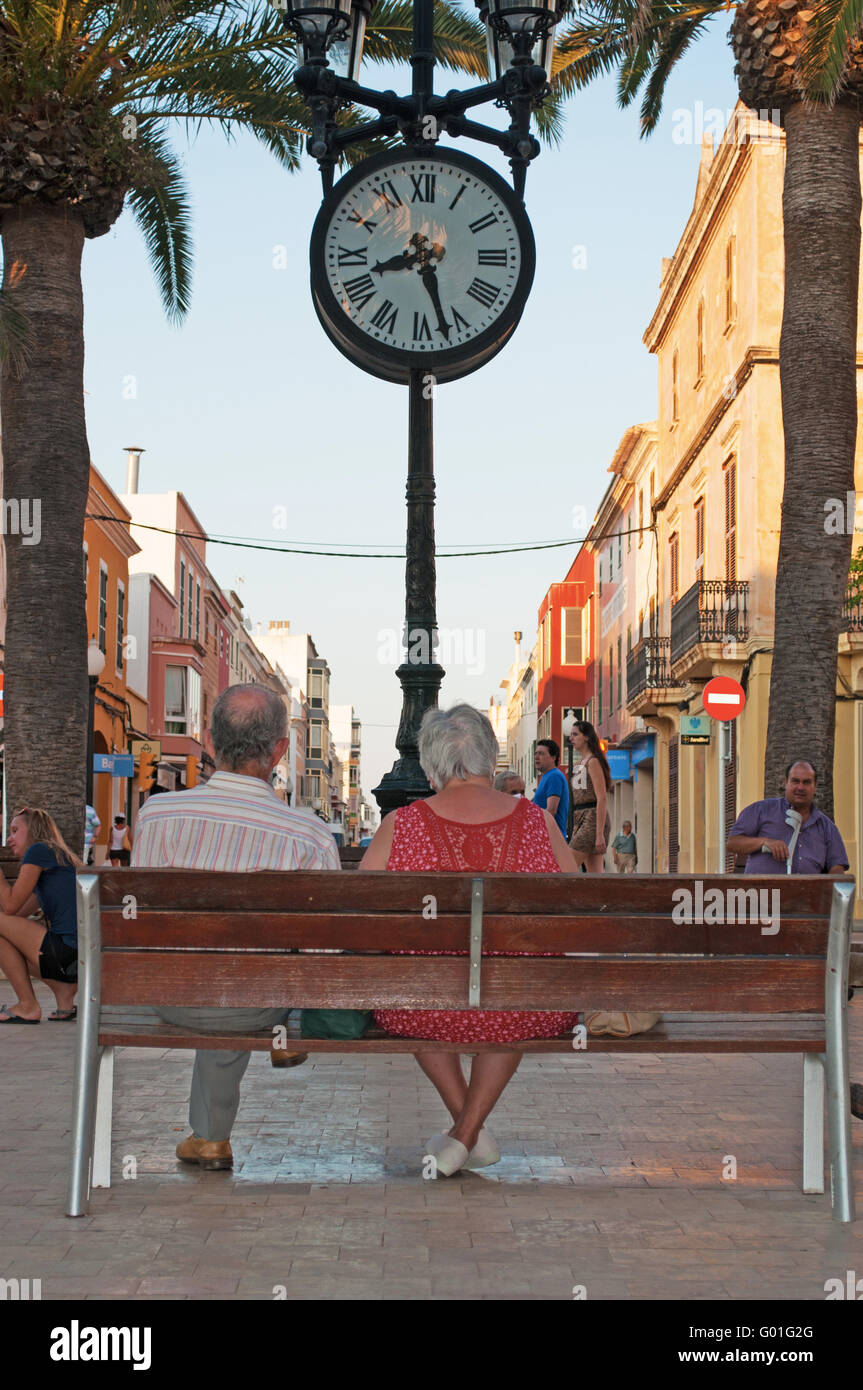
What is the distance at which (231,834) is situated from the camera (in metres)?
5.27

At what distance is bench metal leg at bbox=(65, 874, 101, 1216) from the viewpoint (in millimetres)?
4680

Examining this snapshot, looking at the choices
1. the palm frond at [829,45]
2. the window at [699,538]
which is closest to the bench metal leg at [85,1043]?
the palm frond at [829,45]

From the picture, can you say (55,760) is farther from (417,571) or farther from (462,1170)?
(462,1170)

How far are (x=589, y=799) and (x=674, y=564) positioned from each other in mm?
23137

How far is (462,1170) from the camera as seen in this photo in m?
5.39

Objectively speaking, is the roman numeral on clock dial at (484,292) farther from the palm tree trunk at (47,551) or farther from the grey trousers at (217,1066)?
the palm tree trunk at (47,551)

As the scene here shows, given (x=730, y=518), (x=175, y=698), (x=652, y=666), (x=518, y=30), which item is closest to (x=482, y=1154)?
(x=518, y=30)

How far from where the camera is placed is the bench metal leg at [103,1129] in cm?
505

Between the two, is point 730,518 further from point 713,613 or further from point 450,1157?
point 450,1157

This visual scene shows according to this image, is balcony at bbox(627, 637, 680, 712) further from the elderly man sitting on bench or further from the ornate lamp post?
the elderly man sitting on bench

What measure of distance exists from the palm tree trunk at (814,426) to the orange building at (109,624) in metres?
27.0

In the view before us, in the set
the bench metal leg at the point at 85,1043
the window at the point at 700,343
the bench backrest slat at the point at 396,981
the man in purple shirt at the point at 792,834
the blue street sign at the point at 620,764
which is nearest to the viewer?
the bench metal leg at the point at 85,1043

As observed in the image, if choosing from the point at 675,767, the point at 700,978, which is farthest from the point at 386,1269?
the point at 675,767
